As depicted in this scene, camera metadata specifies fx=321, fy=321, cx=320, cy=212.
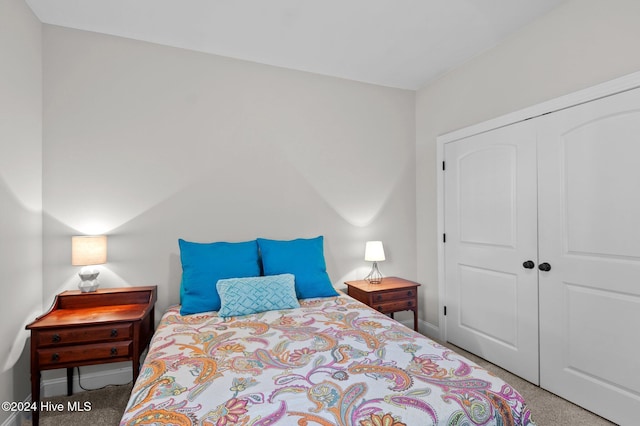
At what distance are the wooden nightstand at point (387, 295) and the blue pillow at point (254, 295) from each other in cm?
79

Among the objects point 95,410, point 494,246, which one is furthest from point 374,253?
point 95,410

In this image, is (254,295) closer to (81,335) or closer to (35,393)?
(81,335)

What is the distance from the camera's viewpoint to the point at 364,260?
130 inches

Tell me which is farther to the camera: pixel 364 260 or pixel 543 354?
pixel 364 260

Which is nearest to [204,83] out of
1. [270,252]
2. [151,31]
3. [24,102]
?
[151,31]

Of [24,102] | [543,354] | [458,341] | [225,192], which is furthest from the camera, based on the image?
[458,341]

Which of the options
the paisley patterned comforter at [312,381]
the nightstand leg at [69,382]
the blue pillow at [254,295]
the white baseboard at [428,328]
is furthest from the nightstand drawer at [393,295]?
the nightstand leg at [69,382]

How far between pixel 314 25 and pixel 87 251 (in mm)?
2271

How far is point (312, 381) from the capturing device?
4.23ft

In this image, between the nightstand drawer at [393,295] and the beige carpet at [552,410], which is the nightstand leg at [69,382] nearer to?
the nightstand drawer at [393,295]

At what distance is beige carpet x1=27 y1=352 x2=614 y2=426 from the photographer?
196 cm

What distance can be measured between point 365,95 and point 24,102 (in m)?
2.76

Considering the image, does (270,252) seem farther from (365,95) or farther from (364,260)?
(365,95)

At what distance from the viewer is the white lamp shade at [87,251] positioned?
7.18ft
